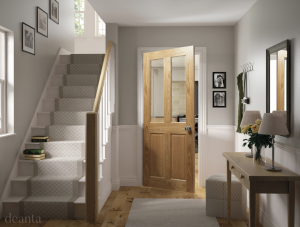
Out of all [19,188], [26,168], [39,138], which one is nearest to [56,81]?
[39,138]

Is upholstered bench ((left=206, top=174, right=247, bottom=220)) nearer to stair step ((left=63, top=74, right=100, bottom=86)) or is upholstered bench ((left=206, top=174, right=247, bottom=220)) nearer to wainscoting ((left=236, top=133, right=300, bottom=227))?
wainscoting ((left=236, top=133, right=300, bottom=227))

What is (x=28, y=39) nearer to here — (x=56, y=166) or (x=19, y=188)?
(x=56, y=166)

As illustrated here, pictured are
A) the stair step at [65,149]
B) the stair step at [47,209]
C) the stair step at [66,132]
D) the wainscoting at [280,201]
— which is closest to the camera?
the wainscoting at [280,201]

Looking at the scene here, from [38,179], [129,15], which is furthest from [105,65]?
[38,179]

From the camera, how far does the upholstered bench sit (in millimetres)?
3100

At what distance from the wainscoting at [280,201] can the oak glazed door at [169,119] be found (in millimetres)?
1274

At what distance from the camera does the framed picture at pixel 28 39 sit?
143 inches

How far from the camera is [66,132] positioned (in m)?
3.89

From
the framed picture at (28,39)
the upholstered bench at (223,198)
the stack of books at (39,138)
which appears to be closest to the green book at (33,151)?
the stack of books at (39,138)

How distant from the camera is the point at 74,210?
10.1 feet

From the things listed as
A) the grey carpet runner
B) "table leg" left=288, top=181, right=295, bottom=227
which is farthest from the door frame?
"table leg" left=288, top=181, right=295, bottom=227

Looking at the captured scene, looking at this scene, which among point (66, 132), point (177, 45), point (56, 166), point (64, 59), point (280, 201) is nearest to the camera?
point (280, 201)

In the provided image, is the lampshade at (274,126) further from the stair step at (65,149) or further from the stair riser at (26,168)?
the stair riser at (26,168)

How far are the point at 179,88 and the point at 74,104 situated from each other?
5.22ft
